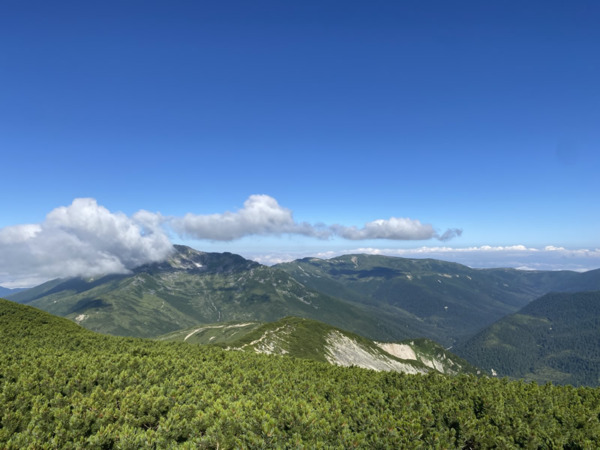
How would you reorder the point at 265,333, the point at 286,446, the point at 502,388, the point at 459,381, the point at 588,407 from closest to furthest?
the point at 286,446 < the point at 588,407 < the point at 502,388 < the point at 459,381 < the point at 265,333

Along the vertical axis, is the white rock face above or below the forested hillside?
below

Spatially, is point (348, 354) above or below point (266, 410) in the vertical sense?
below

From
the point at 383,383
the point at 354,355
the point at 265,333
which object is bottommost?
the point at 354,355

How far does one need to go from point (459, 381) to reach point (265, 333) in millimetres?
141870

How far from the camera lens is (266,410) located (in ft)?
76.3

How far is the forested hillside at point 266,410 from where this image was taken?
1978cm

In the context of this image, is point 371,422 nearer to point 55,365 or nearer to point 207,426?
point 207,426

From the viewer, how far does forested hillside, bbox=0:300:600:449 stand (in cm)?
1978

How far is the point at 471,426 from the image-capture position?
21.8m

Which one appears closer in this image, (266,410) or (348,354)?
(266,410)

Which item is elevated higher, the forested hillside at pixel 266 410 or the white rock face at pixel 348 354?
the forested hillside at pixel 266 410

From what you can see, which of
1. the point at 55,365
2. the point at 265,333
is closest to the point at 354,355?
the point at 265,333

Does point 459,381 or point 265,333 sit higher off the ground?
point 459,381

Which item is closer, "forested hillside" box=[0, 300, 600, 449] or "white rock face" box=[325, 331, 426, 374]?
"forested hillside" box=[0, 300, 600, 449]
